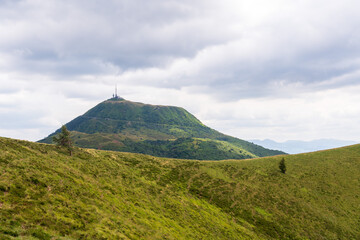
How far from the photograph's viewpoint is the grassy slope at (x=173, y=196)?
23.8 meters

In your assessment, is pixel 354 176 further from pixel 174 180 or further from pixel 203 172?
pixel 174 180

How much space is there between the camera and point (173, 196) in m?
56.8

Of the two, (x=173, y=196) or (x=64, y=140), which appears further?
(x=64, y=140)

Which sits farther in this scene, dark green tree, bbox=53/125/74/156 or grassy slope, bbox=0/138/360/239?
dark green tree, bbox=53/125/74/156

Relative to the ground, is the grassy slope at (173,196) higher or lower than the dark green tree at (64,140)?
lower

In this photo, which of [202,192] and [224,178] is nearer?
[202,192]

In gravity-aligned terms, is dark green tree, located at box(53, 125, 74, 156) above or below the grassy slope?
above

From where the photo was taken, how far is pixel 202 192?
67.9 meters

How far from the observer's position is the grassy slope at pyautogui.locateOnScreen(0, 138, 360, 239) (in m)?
23.8

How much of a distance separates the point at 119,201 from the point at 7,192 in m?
20.2

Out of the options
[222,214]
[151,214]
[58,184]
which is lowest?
[222,214]

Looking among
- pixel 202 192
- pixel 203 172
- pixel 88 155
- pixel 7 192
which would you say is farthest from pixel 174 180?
pixel 7 192

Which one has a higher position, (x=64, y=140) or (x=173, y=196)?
(x=64, y=140)

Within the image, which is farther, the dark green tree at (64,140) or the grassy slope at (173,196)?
the dark green tree at (64,140)
